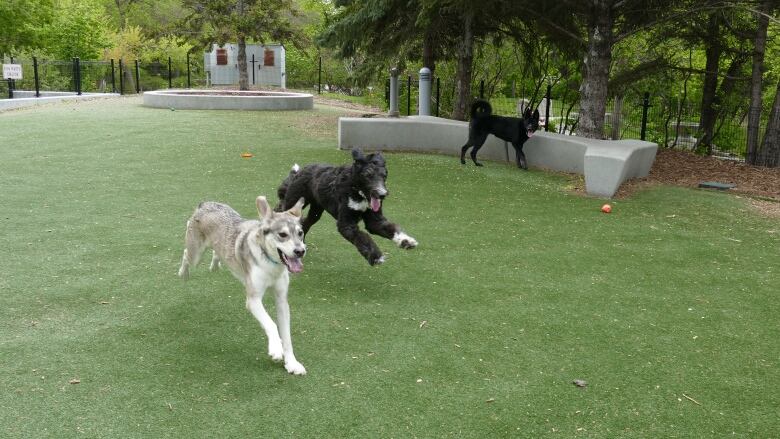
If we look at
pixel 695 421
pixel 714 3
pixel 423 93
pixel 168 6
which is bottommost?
pixel 695 421

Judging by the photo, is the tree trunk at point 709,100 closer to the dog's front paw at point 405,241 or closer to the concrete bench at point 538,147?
the concrete bench at point 538,147

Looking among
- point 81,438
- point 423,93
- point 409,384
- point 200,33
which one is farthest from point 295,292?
point 200,33

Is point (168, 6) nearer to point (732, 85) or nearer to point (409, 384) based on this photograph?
point (732, 85)

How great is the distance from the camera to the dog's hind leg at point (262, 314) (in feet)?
13.5

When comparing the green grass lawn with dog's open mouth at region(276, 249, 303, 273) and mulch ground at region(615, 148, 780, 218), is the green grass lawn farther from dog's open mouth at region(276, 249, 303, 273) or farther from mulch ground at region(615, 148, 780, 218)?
mulch ground at region(615, 148, 780, 218)

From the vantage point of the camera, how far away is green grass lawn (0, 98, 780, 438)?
149 inches

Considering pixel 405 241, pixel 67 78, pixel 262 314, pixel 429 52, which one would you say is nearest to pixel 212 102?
pixel 429 52

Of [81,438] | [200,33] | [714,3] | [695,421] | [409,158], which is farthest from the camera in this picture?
[200,33]

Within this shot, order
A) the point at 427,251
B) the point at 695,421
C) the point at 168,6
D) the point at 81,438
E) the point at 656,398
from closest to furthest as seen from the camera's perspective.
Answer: the point at 81,438, the point at 695,421, the point at 656,398, the point at 427,251, the point at 168,6

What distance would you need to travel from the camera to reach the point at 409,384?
13.6 feet

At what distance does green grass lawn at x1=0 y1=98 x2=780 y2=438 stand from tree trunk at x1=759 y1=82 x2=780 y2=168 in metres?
5.10

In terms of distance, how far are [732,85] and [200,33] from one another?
19950 millimetres

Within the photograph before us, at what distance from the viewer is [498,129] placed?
13.0 metres

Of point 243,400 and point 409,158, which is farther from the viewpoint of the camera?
point 409,158
